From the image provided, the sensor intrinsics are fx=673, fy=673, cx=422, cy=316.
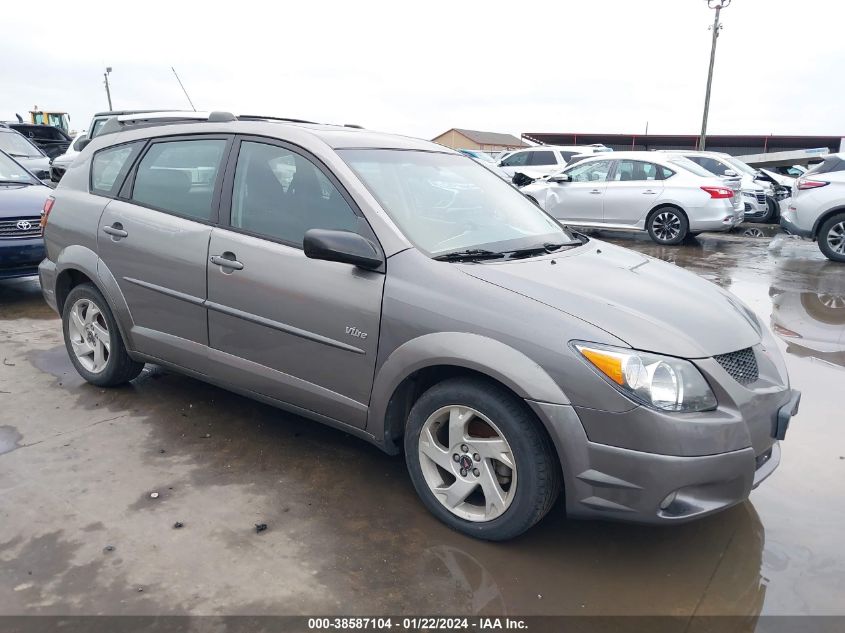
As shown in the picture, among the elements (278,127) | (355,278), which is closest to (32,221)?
(278,127)

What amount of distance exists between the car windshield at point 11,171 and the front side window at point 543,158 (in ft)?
42.8

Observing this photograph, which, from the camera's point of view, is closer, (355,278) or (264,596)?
(264,596)

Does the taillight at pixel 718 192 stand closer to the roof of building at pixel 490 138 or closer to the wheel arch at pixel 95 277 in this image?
the wheel arch at pixel 95 277

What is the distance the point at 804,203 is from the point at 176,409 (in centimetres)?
961

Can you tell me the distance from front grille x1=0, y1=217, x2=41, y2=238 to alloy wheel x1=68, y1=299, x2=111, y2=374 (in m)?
2.75

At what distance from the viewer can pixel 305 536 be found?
9.57ft

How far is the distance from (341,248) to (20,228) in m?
5.17

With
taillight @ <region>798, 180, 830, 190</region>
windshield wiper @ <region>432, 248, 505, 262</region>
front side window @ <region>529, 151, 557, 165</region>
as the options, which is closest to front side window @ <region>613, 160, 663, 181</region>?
taillight @ <region>798, 180, 830, 190</region>

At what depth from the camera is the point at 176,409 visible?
4.20 metres

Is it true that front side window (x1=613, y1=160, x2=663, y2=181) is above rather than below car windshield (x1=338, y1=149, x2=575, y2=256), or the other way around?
above

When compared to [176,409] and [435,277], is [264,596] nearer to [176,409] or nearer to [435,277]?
[435,277]

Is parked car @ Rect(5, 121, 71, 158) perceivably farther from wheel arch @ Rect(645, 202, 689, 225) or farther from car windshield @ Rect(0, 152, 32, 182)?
wheel arch @ Rect(645, 202, 689, 225)

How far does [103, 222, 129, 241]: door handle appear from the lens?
4027 millimetres

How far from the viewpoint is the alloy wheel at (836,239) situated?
10109 mm
